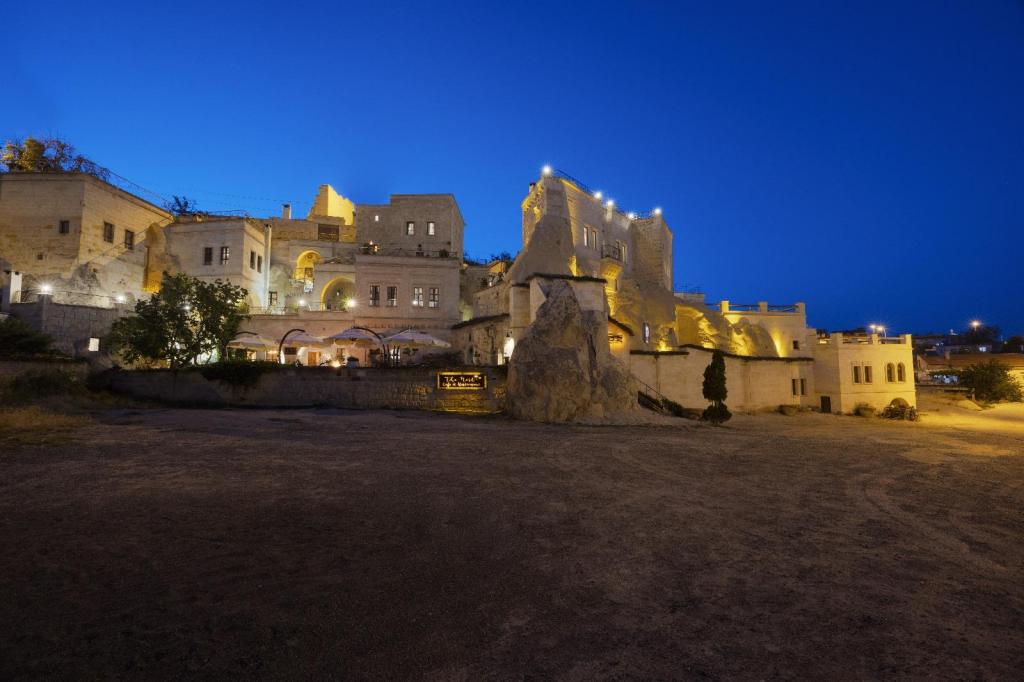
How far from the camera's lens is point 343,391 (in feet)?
81.2

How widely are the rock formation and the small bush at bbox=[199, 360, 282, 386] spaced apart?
14144 millimetres

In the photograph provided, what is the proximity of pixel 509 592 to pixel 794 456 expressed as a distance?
12716 mm

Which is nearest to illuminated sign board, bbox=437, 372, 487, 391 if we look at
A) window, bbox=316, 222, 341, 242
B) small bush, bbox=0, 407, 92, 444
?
small bush, bbox=0, 407, 92, 444

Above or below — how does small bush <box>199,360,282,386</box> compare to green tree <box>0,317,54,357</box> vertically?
below

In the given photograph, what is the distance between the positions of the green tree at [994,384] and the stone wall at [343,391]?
44.2 m

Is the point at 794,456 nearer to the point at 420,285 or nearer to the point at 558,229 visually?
the point at 558,229

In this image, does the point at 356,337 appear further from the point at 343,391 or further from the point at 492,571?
the point at 492,571

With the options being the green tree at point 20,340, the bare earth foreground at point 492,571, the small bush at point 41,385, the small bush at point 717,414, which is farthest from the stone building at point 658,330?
the green tree at point 20,340

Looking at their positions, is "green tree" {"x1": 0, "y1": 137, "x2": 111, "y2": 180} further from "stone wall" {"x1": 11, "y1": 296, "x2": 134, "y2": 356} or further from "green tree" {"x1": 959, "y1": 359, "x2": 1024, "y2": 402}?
"green tree" {"x1": 959, "y1": 359, "x2": 1024, "y2": 402}

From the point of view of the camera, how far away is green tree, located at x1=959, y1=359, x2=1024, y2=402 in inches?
1505

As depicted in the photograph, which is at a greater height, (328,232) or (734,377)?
(328,232)

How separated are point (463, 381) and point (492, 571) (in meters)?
19.1

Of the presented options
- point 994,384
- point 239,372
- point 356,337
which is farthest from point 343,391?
point 994,384

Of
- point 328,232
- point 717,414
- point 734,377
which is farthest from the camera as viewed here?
point 328,232
